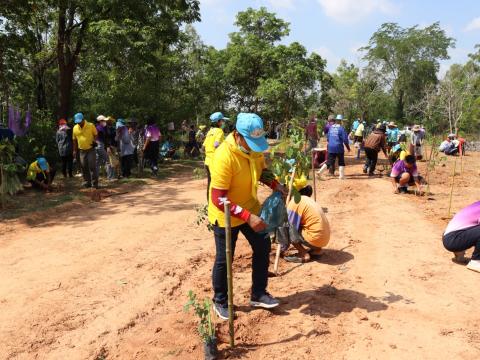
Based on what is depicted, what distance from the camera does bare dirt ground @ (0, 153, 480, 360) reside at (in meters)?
3.45

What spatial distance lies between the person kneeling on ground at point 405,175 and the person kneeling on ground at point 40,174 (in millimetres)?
7586

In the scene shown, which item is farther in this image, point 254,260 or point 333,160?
point 333,160

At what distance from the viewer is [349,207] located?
8328 mm

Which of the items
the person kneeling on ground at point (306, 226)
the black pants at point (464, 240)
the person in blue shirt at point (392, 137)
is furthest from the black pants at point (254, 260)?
the person in blue shirt at point (392, 137)

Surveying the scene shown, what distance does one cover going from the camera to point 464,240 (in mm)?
4961

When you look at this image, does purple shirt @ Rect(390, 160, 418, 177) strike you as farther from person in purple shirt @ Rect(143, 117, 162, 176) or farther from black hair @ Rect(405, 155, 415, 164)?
person in purple shirt @ Rect(143, 117, 162, 176)

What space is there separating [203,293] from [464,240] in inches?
118

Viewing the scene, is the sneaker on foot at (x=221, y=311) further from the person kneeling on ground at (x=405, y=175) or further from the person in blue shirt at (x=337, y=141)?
the person in blue shirt at (x=337, y=141)

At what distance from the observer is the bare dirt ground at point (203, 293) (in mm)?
3451

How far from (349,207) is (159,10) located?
31.4ft

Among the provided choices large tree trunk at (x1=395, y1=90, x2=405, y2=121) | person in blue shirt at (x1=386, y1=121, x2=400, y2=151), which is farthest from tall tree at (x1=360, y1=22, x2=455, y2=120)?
person in blue shirt at (x1=386, y1=121, x2=400, y2=151)

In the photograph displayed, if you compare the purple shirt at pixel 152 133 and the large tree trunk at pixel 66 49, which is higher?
the large tree trunk at pixel 66 49

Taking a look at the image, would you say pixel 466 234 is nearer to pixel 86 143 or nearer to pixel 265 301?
pixel 265 301

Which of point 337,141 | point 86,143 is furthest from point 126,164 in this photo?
point 337,141
